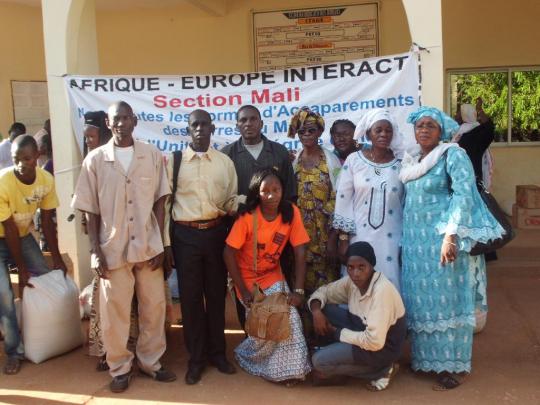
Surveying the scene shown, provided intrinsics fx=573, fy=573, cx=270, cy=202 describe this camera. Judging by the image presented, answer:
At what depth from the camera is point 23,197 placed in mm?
3904

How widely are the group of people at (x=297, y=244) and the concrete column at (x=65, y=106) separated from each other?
1200 mm

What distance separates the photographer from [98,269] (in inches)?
134

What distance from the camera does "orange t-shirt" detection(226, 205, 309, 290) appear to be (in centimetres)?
357

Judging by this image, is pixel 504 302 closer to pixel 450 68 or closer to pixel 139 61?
pixel 450 68

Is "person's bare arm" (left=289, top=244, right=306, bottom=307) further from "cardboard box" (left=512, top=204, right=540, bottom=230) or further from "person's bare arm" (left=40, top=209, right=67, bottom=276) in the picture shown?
"cardboard box" (left=512, top=204, right=540, bottom=230)

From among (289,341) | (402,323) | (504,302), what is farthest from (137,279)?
(504,302)

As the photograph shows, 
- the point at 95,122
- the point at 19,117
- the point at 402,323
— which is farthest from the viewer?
the point at 19,117

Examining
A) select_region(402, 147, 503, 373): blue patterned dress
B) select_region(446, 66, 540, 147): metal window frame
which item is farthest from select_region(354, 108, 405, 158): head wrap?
select_region(446, 66, 540, 147): metal window frame

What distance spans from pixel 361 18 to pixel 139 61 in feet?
10.1

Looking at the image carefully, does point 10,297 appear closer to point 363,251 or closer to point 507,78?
point 363,251

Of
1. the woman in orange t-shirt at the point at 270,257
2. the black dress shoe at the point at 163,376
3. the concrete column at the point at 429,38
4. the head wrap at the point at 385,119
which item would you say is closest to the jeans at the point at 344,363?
the woman in orange t-shirt at the point at 270,257

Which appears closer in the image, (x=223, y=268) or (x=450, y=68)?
(x=223, y=268)

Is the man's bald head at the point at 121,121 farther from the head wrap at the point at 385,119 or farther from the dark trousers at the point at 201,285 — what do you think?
the head wrap at the point at 385,119

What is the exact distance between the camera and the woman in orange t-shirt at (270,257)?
3.53m
